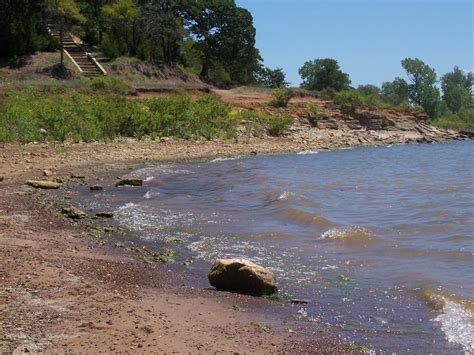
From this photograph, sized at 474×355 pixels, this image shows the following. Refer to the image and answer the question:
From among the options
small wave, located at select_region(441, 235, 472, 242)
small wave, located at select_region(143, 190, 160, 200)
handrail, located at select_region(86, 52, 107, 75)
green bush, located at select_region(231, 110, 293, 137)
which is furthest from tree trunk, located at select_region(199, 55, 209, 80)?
small wave, located at select_region(441, 235, 472, 242)

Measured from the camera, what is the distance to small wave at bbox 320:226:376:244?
9172mm

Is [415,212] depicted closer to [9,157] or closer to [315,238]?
[315,238]

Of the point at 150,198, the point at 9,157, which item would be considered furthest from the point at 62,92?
the point at 150,198

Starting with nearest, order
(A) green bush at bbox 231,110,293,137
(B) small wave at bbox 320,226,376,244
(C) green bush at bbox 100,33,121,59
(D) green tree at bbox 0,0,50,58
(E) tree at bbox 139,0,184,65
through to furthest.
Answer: (B) small wave at bbox 320,226,376,244, (A) green bush at bbox 231,110,293,137, (D) green tree at bbox 0,0,50,58, (C) green bush at bbox 100,33,121,59, (E) tree at bbox 139,0,184,65

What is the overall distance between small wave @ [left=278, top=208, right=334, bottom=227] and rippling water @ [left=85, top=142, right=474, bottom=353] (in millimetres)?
36

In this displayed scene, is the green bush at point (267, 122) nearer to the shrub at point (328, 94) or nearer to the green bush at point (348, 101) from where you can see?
the green bush at point (348, 101)

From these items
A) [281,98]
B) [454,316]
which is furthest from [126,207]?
[281,98]

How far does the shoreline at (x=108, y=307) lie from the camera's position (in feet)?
15.1

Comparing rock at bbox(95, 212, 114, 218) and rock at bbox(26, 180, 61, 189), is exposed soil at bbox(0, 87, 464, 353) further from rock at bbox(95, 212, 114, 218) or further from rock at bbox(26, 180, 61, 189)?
rock at bbox(26, 180, 61, 189)

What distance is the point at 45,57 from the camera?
129ft

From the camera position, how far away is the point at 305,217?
36.5ft

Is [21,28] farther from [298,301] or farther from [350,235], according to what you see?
[298,301]

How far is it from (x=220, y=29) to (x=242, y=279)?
162 ft

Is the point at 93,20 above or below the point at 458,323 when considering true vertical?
above
